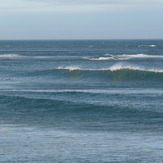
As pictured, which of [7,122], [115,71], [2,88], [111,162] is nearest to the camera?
[111,162]

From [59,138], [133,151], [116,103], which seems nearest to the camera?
[133,151]

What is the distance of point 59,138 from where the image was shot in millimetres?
20453

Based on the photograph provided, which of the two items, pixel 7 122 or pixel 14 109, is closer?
pixel 7 122

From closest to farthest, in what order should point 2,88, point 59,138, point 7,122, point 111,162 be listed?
point 111,162, point 59,138, point 7,122, point 2,88

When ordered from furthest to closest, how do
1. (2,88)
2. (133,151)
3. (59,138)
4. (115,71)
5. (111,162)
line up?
1. (115,71)
2. (2,88)
3. (59,138)
4. (133,151)
5. (111,162)

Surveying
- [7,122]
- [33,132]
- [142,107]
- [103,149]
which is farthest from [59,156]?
[142,107]

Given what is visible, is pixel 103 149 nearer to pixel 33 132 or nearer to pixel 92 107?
pixel 33 132

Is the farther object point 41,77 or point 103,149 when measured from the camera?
point 41,77

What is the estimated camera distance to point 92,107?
94.2ft

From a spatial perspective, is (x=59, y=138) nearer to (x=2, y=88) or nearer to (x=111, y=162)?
(x=111, y=162)

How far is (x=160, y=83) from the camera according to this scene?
43719 millimetres

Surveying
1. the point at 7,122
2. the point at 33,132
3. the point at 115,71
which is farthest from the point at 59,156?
the point at 115,71

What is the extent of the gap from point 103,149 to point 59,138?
2363 mm

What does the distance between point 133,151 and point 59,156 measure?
2227mm
